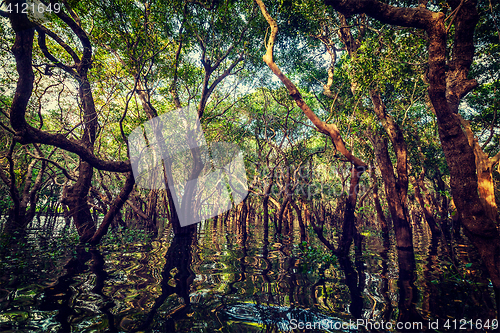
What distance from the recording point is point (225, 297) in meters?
3.71

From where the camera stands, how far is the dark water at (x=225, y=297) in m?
2.83

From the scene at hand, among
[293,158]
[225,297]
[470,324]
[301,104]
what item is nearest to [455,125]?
[470,324]

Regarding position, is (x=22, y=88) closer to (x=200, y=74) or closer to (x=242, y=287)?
(x=242, y=287)

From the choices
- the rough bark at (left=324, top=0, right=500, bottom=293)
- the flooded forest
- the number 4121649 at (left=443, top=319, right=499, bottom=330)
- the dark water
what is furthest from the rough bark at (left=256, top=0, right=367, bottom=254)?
the number 4121649 at (left=443, top=319, right=499, bottom=330)

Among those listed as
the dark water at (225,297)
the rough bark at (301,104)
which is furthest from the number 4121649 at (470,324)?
the rough bark at (301,104)

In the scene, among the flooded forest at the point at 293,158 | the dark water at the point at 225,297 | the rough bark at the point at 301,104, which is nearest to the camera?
the dark water at the point at 225,297

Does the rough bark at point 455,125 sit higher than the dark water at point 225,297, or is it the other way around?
the rough bark at point 455,125

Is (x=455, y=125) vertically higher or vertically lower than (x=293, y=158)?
lower

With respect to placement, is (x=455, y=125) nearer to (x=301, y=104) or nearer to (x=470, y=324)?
(x=470, y=324)

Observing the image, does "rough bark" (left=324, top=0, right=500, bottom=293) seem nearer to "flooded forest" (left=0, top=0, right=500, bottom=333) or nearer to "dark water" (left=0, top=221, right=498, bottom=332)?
"flooded forest" (left=0, top=0, right=500, bottom=333)

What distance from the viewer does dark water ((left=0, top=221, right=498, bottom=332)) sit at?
2.83 metres

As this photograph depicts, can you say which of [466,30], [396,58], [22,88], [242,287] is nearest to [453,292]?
[242,287]

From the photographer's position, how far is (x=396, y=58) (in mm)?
6293

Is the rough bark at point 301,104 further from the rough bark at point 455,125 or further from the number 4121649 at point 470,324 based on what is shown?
the number 4121649 at point 470,324
